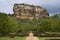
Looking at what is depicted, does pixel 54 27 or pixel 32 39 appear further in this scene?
pixel 54 27

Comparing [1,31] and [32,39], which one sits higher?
[32,39]

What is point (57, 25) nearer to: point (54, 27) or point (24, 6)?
point (54, 27)

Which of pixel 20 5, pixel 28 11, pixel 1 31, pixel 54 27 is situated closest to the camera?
pixel 1 31

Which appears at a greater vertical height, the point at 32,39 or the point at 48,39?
the point at 32,39

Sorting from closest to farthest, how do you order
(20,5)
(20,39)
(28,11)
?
1. (20,39)
2. (28,11)
3. (20,5)

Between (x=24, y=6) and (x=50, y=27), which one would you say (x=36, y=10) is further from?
(x=50, y=27)

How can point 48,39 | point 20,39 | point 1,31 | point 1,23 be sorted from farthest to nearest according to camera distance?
1. point 1,23
2. point 1,31
3. point 20,39
4. point 48,39

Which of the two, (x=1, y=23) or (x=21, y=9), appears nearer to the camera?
(x=1, y=23)

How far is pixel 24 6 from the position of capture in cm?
7888

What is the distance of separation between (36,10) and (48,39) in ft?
200

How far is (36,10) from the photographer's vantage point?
77.2m

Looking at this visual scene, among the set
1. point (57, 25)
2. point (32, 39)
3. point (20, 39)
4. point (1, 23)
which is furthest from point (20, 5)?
point (32, 39)

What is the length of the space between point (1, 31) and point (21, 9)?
54.0 meters

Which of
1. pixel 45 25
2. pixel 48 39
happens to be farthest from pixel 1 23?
pixel 48 39
